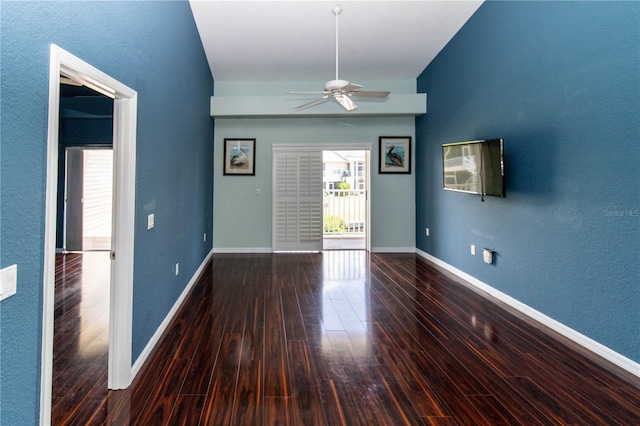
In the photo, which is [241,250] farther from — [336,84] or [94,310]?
[336,84]

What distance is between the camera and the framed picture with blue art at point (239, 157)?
6.37 m

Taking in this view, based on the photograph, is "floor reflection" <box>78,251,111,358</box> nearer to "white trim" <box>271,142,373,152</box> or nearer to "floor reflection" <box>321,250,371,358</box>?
"floor reflection" <box>321,250,371,358</box>

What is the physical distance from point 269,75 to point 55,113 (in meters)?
4.94

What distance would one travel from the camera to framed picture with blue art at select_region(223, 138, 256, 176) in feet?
20.9

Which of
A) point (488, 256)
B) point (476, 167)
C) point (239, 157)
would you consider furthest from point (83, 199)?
point (488, 256)

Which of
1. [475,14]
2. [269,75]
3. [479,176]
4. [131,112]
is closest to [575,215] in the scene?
[479,176]

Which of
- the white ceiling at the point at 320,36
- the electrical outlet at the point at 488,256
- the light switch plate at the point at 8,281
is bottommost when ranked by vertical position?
the electrical outlet at the point at 488,256

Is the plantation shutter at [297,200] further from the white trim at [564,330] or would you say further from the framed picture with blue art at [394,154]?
the white trim at [564,330]

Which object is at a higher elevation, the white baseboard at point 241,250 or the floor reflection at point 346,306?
the white baseboard at point 241,250

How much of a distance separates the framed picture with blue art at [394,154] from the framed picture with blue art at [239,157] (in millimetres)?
2344

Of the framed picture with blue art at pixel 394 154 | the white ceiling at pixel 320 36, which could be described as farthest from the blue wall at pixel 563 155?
the framed picture with blue art at pixel 394 154

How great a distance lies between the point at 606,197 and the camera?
8.17 ft

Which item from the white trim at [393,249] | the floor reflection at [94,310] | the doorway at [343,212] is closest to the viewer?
the floor reflection at [94,310]

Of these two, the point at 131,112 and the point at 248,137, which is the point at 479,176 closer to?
the point at 131,112
